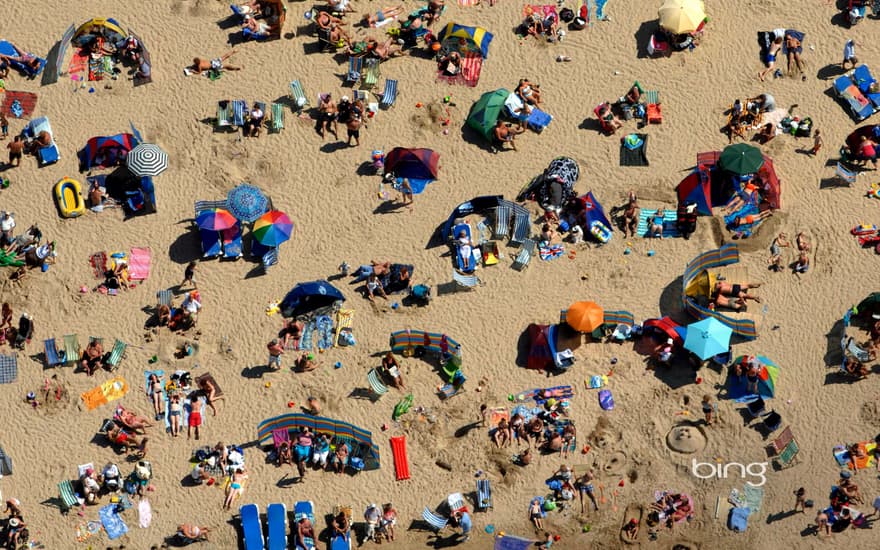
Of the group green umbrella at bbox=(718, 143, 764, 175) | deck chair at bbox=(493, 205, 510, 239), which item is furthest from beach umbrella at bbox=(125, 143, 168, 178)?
green umbrella at bbox=(718, 143, 764, 175)

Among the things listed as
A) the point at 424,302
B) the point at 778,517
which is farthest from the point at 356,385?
the point at 778,517

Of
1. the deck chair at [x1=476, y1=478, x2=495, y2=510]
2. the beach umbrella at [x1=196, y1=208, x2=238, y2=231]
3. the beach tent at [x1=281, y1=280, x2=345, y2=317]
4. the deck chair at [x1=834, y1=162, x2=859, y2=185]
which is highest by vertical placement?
the beach umbrella at [x1=196, y1=208, x2=238, y2=231]

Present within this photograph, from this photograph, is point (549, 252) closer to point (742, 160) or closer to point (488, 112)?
point (488, 112)

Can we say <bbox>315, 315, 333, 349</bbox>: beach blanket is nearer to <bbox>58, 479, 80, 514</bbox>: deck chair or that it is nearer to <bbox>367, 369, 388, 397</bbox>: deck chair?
<bbox>367, 369, 388, 397</bbox>: deck chair

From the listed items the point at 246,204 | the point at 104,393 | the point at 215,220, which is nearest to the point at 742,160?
the point at 246,204

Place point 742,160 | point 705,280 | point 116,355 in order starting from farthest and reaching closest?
point 116,355 < point 742,160 < point 705,280
